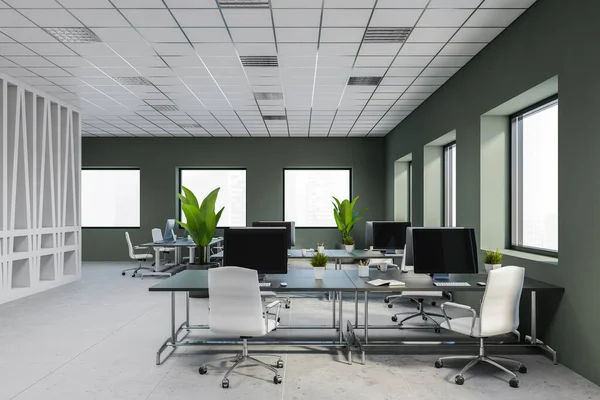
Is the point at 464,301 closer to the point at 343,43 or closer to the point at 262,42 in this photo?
the point at 343,43

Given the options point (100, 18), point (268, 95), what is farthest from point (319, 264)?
point (268, 95)

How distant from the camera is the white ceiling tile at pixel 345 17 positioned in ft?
14.2

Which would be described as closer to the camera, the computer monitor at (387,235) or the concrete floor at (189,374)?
the concrete floor at (189,374)

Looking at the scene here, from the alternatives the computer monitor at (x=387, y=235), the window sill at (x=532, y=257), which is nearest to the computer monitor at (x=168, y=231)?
the computer monitor at (x=387, y=235)

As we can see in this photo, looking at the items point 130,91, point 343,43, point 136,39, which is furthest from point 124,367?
point 130,91

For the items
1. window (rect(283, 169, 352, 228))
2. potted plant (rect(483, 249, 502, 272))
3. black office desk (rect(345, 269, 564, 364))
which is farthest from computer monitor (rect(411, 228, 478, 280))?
window (rect(283, 169, 352, 228))

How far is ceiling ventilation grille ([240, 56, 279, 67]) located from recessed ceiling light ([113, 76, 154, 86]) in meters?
1.69

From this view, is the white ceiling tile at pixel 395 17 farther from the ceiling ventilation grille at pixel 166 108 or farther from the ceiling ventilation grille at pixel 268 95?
the ceiling ventilation grille at pixel 166 108

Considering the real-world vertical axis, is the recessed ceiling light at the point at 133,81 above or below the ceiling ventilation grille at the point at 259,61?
below

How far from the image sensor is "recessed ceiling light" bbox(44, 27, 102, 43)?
4.84 metres

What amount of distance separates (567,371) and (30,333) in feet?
16.8

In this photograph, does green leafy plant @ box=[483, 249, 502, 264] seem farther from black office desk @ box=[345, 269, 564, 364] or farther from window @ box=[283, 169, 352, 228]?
window @ box=[283, 169, 352, 228]

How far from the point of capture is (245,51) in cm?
→ 545

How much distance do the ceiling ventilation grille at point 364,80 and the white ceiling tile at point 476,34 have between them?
1624 millimetres
